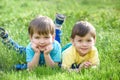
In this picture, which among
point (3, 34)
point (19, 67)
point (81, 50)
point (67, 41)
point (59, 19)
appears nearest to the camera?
point (81, 50)

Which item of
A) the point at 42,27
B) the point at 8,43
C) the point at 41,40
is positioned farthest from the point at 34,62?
the point at 8,43

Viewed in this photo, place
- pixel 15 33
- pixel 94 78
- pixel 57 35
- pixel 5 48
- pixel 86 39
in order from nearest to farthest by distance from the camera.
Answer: pixel 94 78, pixel 86 39, pixel 5 48, pixel 57 35, pixel 15 33

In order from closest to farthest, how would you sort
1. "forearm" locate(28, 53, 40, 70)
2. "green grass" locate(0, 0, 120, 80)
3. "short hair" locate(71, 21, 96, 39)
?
"green grass" locate(0, 0, 120, 80) → "short hair" locate(71, 21, 96, 39) → "forearm" locate(28, 53, 40, 70)

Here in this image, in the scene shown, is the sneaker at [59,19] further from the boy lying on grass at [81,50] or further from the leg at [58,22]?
the boy lying on grass at [81,50]

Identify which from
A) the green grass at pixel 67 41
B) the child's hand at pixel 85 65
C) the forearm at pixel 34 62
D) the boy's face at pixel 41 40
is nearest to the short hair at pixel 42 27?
the boy's face at pixel 41 40

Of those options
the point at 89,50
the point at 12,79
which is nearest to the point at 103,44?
the point at 89,50

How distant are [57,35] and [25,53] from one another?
68 cm

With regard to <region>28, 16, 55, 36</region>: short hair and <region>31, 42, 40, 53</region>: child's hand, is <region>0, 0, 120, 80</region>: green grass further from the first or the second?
<region>28, 16, 55, 36</region>: short hair

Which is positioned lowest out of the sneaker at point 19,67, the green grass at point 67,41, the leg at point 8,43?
the sneaker at point 19,67

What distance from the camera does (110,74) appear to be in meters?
5.66

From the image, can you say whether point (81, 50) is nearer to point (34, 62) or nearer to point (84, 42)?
point (84, 42)

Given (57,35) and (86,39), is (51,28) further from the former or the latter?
(57,35)

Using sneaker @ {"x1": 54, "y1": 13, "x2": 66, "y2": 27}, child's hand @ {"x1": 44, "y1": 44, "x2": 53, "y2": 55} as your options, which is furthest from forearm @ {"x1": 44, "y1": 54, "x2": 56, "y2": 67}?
sneaker @ {"x1": 54, "y1": 13, "x2": 66, "y2": 27}

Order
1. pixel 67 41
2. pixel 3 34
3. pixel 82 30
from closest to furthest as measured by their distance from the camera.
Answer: pixel 82 30 → pixel 3 34 → pixel 67 41
